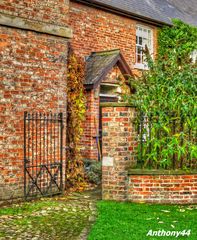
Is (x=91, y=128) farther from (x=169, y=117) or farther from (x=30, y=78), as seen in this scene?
(x=169, y=117)

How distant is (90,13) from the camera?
14.2 meters

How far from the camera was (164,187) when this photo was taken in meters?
8.09

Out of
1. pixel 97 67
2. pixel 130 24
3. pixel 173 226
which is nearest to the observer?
pixel 173 226

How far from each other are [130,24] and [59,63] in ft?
23.5

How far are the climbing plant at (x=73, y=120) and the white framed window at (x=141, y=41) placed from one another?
6027mm

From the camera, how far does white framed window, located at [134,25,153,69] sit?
16.4 m

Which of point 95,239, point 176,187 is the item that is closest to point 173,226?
point 95,239

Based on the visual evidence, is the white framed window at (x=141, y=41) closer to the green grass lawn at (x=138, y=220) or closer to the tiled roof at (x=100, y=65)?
Answer: the tiled roof at (x=100, y=65)

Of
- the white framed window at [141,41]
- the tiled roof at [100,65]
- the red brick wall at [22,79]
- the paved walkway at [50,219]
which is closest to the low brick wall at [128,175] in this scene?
the paved walkway at [50,219]

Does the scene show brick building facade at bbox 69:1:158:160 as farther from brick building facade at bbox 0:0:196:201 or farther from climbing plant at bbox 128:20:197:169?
climbing plant at bbox 128:20:197:169

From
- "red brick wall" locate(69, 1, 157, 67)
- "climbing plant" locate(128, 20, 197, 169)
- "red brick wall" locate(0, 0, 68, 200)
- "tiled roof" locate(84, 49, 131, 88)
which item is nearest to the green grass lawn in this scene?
"climbing plant" locate(128, 20, 197, 169)

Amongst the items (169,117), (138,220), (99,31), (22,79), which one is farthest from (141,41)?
(138,220)

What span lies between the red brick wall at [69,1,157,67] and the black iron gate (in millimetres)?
4986

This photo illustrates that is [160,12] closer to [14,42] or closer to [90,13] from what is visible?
[90,13]
